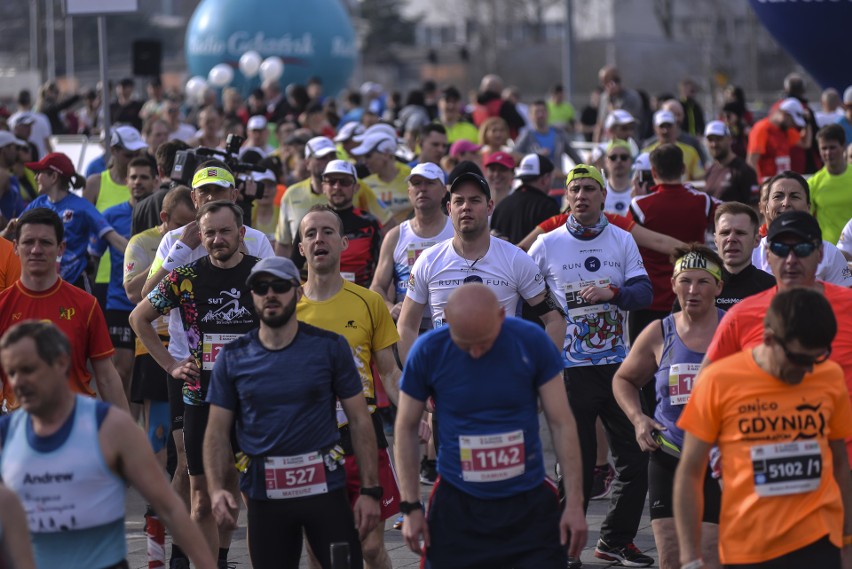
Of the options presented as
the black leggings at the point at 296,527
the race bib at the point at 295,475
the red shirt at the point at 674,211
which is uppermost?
the red shirt at the point at 674,211

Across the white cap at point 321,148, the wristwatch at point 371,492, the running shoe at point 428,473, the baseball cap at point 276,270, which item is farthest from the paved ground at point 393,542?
the white cap at point 321,148

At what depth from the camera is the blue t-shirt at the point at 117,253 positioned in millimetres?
10484

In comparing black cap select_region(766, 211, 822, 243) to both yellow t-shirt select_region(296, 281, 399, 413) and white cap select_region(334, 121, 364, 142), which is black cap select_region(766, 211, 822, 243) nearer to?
yellow t-shirt select_region(296, 281, 399, 413)

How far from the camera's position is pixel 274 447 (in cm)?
619

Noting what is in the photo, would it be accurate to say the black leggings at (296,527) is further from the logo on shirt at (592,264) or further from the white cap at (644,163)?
the white cap at (644,163)

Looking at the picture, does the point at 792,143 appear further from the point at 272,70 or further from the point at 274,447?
the point at 272,70

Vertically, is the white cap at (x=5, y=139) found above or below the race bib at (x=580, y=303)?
above

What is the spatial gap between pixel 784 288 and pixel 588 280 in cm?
257

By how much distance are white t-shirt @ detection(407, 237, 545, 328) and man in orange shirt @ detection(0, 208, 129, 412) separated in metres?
1.71

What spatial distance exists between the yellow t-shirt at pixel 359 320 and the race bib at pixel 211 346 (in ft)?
1.47

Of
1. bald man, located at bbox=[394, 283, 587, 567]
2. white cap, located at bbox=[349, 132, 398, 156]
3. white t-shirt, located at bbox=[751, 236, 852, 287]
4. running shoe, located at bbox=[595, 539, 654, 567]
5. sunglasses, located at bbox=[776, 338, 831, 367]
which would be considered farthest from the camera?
white cap, located at bbox=[349, 132, 398, 156]

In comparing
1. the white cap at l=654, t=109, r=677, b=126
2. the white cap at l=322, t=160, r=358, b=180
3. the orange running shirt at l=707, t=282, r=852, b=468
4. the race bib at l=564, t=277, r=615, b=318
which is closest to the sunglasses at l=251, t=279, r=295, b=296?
the orange running shirt at l=707, t=282, r=852, b=468

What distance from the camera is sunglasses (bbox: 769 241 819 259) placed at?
604 centimetres

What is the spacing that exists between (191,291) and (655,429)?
2.31 meters
